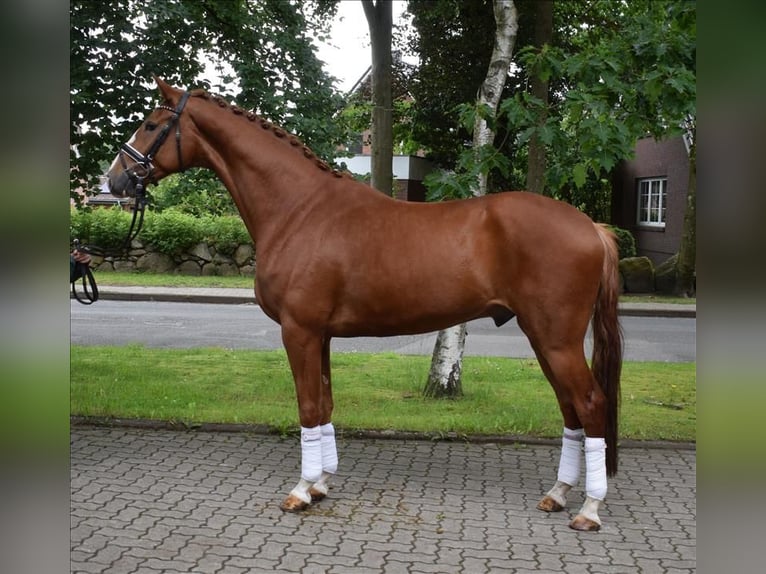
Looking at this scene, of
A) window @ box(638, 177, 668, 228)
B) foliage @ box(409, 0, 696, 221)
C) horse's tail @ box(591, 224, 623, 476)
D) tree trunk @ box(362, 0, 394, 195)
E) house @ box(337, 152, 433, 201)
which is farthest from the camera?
window @ box(638, 177, 668, 228)

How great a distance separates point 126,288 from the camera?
18312 mm

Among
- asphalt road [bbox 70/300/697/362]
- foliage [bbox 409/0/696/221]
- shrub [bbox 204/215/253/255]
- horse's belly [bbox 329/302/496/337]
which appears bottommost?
asphalt road [bbox 70/300/697/362]

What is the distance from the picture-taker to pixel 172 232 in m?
21.0

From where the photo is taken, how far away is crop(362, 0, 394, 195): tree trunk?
10003 mm

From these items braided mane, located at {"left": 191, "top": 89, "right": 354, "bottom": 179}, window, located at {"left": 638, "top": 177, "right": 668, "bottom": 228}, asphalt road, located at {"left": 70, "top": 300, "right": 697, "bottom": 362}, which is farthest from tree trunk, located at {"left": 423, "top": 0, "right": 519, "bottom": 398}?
window, located at {"left": 638, "top": 177, "right": 668, "bottom": 228}

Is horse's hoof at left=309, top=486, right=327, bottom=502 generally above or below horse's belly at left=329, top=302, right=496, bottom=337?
below

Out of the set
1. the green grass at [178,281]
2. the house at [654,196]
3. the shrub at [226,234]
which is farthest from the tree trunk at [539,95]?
the shrub at [226,234]

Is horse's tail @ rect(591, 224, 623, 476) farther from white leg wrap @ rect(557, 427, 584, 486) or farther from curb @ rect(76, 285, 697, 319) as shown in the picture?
curb @ rect(76, 285, 697, 319)

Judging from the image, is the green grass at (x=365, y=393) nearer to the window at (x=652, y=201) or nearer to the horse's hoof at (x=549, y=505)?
the horse's hoof at (x=549, y=505)

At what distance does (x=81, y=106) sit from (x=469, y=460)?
4.53 m

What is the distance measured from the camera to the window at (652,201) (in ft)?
73.6

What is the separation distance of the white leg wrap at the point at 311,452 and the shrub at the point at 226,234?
16933 mm

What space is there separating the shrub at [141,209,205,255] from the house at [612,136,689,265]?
13.2 metres

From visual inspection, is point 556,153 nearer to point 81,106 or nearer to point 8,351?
point 81,106
